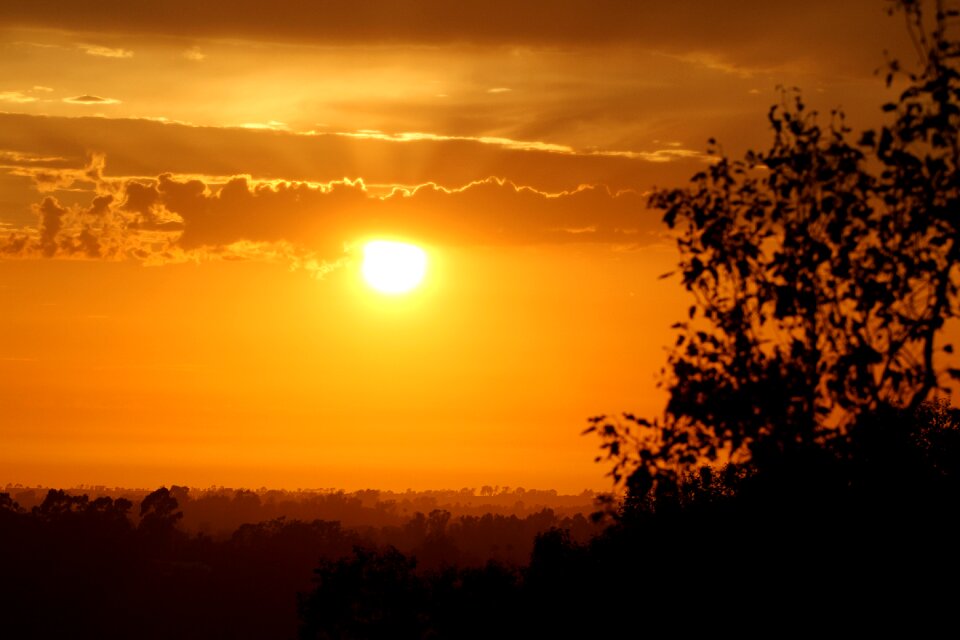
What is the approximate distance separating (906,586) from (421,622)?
36.1 metres

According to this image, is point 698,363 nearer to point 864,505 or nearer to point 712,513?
point 864,505

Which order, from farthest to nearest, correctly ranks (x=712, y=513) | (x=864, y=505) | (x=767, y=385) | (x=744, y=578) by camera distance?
1. (x=712, y=513)
2. (x=744, y=578)
3. (x=864, y=505)
4. (x=767, y=385)

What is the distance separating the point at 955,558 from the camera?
27141 mm

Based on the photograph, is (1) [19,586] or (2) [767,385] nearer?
(2) [767,385]

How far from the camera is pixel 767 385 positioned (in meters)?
23.9

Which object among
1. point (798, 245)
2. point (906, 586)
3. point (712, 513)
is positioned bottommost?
point (906, 586)

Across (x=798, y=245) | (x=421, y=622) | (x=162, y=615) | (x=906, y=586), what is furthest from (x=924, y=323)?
(x=162, y=615)

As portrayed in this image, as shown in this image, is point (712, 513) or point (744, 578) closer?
point (744, 578)

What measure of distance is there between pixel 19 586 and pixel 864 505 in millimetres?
185984

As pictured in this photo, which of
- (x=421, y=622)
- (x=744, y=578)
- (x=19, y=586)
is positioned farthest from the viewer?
(x=19, y=586)

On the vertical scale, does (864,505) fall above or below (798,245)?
below

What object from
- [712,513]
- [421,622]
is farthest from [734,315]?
[421,622]

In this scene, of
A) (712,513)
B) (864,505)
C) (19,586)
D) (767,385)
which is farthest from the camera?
(19,586)

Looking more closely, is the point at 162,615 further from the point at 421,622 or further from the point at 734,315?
the point at 734,315
